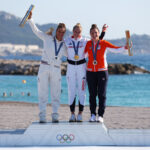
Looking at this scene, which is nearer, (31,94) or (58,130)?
(58,130)

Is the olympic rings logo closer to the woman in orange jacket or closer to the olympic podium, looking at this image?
the olympic podium

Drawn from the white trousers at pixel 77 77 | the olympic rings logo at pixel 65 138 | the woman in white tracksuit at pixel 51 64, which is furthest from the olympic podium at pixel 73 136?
the white trousers at pixel 77 77

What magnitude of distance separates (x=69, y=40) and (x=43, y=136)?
6.06ft

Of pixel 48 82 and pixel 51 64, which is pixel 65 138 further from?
pixel 51 64

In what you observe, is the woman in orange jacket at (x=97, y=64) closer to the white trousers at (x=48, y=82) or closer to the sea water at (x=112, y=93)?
the white trousers at (x=48, y=82)

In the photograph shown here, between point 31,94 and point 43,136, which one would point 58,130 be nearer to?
point 43,136

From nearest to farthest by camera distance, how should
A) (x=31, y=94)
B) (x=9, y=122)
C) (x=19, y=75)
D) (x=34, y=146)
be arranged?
(x=34, y=146), (x=9, y=122), (x=31, y=94), (x=19, y=75)

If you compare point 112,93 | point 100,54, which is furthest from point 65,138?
point 112,93

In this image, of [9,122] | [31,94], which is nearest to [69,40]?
[9,122]

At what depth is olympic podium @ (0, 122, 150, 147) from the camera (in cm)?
845

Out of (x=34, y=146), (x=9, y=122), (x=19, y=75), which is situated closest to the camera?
(x=34, y=146)

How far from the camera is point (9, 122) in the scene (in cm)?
1302

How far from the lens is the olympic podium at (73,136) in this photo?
845 cm

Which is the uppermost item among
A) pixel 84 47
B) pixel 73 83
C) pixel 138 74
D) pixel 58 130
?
pixel 84 47
